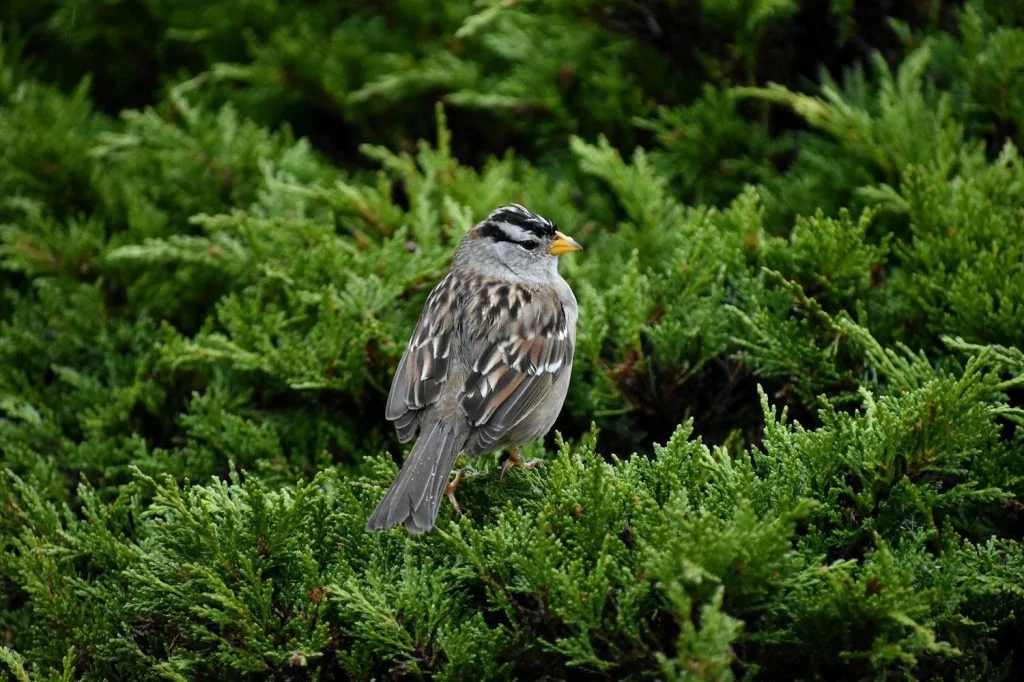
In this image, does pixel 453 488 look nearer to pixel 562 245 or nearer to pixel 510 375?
pixel 510 375

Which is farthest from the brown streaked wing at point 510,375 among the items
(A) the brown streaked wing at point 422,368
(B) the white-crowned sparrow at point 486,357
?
(A) the brown streaked wing at point 422,368

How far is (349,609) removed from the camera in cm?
296

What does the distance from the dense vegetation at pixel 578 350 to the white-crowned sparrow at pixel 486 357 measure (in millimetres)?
148

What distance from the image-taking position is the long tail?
3197 millimetres

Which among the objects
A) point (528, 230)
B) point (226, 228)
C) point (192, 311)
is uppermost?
point (528, 230)

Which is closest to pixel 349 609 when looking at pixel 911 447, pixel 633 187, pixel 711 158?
pixel 911 447

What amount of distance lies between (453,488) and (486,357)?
0.52 metres

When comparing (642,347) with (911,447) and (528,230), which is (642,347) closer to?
(528,230)

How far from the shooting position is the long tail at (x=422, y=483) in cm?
320

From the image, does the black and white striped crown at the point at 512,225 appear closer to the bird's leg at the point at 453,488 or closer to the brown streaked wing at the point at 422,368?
the brown streaked wing at the point at 422,368

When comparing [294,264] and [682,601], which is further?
[294,264]

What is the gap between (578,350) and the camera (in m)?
4.24

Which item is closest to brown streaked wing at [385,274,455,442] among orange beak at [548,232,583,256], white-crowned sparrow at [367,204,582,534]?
white-crowned sparrow at [367,204,582,534]

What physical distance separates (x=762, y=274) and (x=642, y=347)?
0.54 metres
